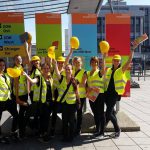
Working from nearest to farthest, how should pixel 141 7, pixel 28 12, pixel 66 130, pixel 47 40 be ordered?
pixel 66 130
pixel 47 40
pixel 28 12
pixel 141 7

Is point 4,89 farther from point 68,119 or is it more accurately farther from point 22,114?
point 68,119

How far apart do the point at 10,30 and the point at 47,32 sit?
0.95 m

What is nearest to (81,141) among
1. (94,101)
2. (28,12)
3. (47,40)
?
(94,101)

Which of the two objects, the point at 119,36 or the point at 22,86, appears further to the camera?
the point at 119,36

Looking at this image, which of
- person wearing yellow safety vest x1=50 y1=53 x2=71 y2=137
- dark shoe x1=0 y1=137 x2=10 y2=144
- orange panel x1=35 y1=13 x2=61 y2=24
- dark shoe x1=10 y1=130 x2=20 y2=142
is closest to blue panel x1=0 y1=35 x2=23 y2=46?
orange panel x1=35 y1=13 x2=61 y2=24

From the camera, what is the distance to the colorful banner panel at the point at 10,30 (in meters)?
8.75

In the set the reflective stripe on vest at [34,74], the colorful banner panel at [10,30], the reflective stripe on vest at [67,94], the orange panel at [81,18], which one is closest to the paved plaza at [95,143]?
the reflective stripe on vest at [67,94]

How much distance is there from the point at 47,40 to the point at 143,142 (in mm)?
3524

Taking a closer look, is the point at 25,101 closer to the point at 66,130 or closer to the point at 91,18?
the point at 66,130

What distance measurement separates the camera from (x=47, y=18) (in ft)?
28.9

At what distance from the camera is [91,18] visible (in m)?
8.97

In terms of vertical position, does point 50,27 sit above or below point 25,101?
above

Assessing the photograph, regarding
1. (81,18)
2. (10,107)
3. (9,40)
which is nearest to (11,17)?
(9,40)

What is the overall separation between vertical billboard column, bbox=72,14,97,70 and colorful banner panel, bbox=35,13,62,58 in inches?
16.9
